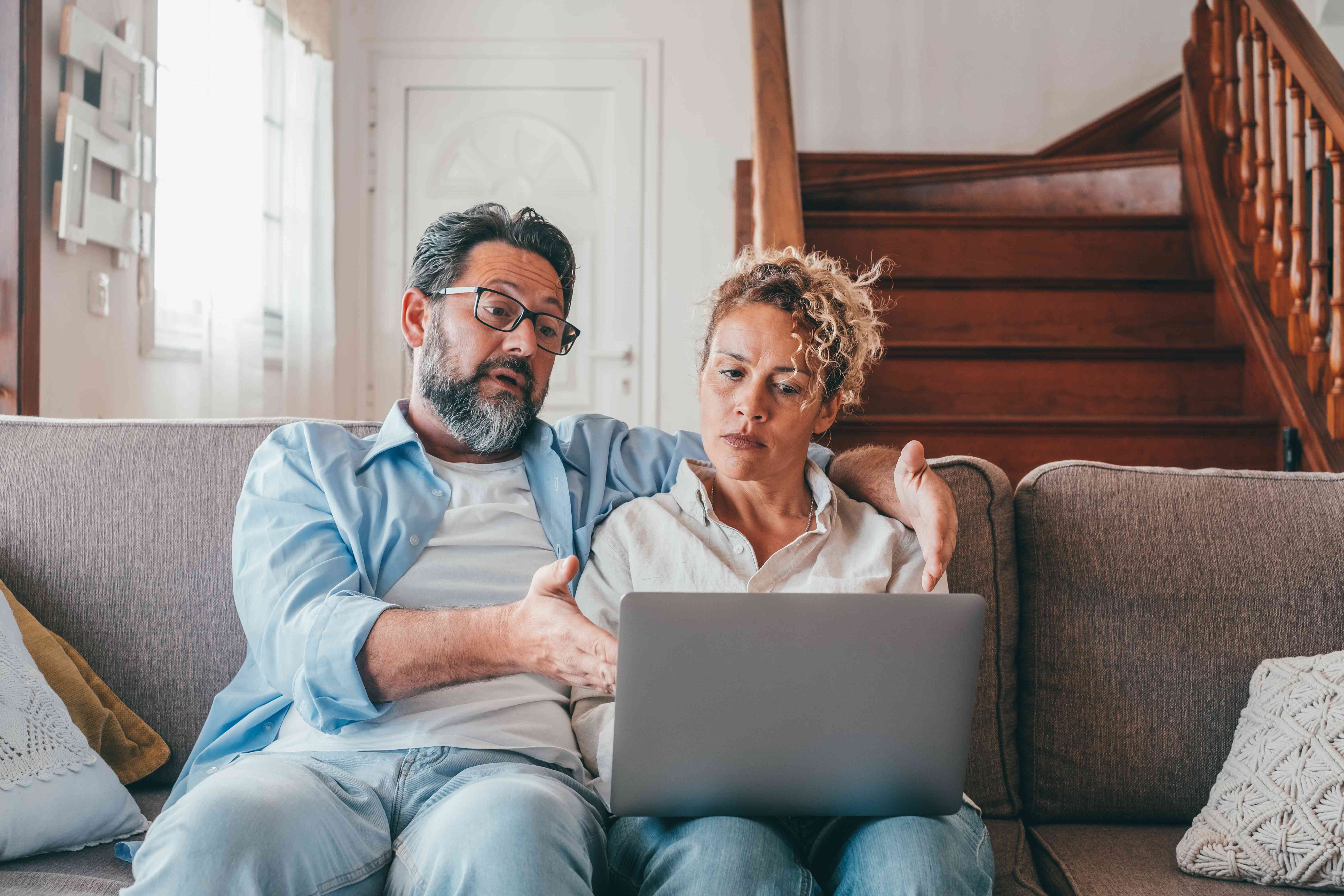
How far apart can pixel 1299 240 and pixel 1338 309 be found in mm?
271

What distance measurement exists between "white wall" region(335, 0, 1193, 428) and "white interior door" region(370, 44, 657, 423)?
7cm

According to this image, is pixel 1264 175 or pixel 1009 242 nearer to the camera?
pixel 1264 175

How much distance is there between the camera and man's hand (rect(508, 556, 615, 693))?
92 centimetres

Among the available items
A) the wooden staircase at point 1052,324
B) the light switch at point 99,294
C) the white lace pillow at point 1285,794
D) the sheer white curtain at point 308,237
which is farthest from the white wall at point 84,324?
the white lace pillow at point 1285,794

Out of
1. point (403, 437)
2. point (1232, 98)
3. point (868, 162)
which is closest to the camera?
point (403, 437)

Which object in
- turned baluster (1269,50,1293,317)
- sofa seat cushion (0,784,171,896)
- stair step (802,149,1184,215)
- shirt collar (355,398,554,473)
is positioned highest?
stair step (802,149,1184,215)

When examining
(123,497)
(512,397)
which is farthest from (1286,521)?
(123,497)

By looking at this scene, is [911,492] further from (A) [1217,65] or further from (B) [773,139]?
(A) [1217,65]

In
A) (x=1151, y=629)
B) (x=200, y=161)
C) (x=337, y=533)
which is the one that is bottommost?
(x=1151, y=629)

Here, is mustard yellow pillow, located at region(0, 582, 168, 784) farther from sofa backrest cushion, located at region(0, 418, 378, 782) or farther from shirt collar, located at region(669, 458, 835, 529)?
shirt collar, located at region(669, 458, 835, 529)

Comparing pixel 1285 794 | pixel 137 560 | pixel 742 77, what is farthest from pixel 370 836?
pixel 742 77

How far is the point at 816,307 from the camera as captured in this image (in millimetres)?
1291

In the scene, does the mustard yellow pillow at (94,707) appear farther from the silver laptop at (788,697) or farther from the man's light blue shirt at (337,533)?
the silver laptop at (788,697)

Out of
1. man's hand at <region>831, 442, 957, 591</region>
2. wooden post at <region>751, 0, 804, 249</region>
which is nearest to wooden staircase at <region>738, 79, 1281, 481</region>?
wooden post at <region>751, 0, 804, 249</region>
